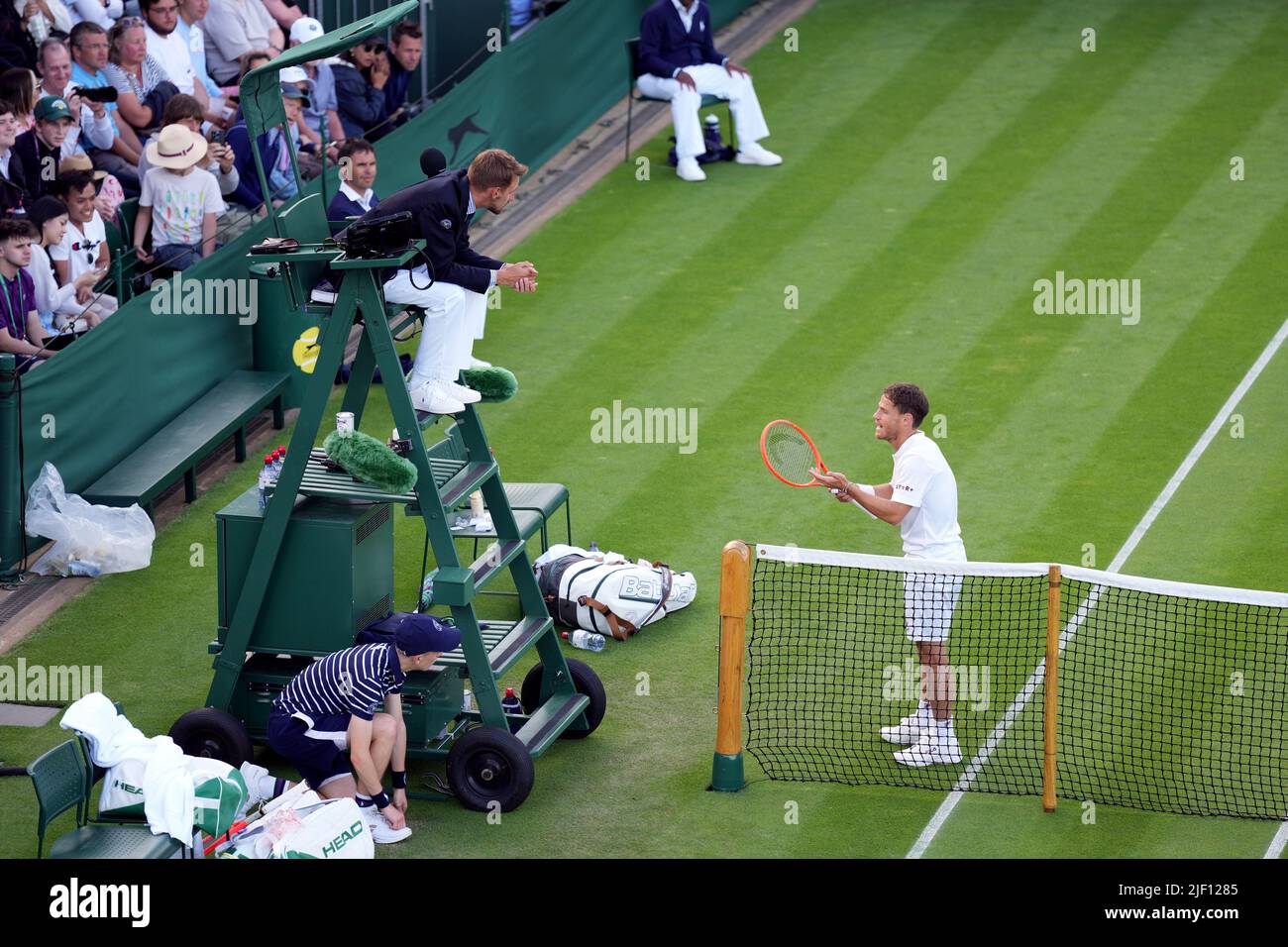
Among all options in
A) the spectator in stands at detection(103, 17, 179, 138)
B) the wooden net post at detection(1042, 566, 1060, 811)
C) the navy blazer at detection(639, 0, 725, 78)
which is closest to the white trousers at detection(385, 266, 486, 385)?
the wooden net post at detection(1042, 566, 1060, 811)

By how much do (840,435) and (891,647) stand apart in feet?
11.8

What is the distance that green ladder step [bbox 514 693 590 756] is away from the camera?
11242mm

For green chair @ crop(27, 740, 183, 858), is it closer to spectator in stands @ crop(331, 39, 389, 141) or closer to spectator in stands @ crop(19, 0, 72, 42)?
spectator in stands @ crop(19, 0, 72, 42)

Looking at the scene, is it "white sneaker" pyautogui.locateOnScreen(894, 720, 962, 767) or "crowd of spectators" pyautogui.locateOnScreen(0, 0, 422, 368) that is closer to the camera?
"white sneaker" pyautogui.locateOnScreen(894, 720, 962, 767)

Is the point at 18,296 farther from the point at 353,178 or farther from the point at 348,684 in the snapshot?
the point at 348,684

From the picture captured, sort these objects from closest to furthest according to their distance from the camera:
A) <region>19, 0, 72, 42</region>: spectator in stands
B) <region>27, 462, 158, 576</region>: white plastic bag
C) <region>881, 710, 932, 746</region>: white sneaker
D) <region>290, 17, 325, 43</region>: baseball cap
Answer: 1. <region>881, 710, 932, 746</region>: white sneaker
2. <region>27, 462, 158, 576</region>: white plastic bag
3. <region>19, 0, 72, 42</region>: spectator in stands
4. <region>290, 17, 325, 43</region>: baseball cap

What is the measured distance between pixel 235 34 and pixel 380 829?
11.9 m

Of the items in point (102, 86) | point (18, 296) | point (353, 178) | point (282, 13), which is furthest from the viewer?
point (282, 13)

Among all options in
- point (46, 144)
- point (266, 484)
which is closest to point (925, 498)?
point (266, 484)

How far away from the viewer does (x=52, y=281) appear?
50.8 feet

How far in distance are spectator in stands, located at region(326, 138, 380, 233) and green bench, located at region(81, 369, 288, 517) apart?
1.54m

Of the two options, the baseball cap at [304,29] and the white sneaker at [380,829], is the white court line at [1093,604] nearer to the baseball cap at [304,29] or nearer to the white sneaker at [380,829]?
the white sneaker at [380,829]

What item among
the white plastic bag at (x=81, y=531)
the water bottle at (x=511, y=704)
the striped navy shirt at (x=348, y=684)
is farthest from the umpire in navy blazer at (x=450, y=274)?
the white plastic bag at (x=81, y=531)

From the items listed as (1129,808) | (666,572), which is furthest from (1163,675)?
(666,572)
